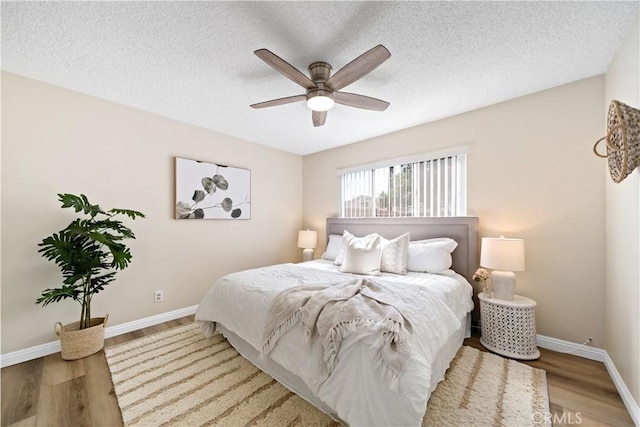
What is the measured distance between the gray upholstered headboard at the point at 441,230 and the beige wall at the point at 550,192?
18 cm

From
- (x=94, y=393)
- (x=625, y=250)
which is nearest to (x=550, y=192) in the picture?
(x=625, y=250)

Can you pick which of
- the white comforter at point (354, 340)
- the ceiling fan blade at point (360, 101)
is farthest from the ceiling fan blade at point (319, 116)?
the white comforter at point (354, 340)

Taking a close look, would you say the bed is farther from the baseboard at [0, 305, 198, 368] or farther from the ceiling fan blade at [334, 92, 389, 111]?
the ceiling fan blade at [334, 92, 389, 111]

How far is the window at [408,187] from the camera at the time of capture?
302 centimetres

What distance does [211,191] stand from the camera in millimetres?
3436

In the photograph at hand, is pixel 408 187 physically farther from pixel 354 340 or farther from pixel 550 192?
pixel 354 340

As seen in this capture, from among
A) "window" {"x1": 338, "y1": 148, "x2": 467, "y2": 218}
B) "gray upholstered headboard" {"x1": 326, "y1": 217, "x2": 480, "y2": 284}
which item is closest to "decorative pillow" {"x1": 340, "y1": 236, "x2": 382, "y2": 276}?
"gray upholstered headboard" {"x1": 326, "y1": 217, "x2": 480, "y2": 284}

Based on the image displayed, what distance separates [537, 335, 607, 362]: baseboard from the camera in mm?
2119

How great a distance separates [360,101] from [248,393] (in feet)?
7.87

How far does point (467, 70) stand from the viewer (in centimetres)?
210

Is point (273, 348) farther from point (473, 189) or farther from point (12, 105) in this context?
point (12, 105)

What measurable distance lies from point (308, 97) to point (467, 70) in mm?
1367

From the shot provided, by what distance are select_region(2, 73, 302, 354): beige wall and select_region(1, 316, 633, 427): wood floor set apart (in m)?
0.48

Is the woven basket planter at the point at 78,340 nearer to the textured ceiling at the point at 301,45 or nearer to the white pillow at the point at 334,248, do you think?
the textured ceiling at the point at 301,45
